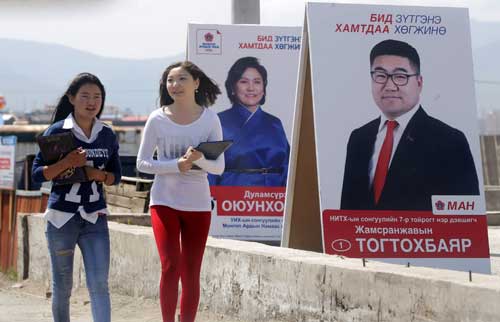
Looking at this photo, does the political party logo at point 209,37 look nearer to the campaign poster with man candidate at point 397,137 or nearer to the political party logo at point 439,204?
the campaign poster with man candidate at point 397,137

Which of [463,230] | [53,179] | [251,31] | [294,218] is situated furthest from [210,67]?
[53,179]

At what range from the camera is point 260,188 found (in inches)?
498

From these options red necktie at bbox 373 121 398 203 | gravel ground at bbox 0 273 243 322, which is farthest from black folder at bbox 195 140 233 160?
red necktie at bbox 373 121 398 203

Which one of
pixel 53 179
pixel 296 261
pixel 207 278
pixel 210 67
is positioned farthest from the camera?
pixel 210 67

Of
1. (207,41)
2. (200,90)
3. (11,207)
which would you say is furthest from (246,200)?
(11,207)

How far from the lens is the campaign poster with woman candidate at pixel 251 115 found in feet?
40.8

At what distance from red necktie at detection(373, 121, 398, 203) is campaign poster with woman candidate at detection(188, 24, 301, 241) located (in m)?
3.06

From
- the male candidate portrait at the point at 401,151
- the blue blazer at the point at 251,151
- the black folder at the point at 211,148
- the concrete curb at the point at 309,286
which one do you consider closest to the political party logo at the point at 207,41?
the blue blazer at the point at 251,151

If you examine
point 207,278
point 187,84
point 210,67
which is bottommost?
point 207,278

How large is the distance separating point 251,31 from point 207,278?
13.5ft

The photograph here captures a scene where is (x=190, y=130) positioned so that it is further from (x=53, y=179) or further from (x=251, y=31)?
(x=251, y=31)

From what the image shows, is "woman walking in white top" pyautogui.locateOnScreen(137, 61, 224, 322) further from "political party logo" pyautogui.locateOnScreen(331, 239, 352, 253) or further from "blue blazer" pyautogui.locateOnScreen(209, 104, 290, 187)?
"blue blazer" pyautogui.locateOnScreen(209, 104, 290, 187)

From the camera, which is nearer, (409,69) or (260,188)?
(409,69)

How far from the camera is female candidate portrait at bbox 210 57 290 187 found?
12.4 meters
